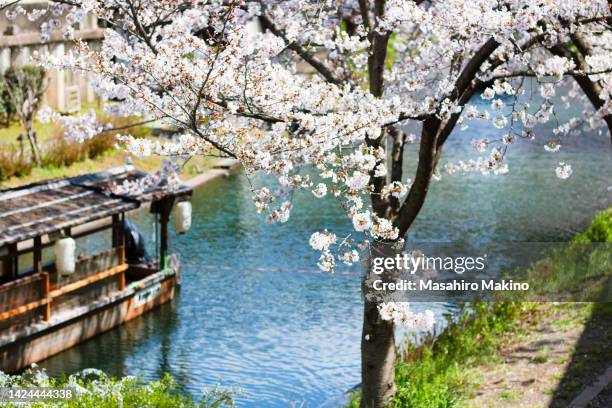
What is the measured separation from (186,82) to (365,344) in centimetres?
367

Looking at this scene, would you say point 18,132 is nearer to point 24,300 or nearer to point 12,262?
point 12,262

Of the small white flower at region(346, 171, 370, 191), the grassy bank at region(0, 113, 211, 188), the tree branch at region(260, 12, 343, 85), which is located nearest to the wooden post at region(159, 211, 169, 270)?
the grassy bank at region(0, 113, 211, 188)

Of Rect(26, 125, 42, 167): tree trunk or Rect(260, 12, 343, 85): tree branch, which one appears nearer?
Rect(260, 12, 343, 85): tree branch

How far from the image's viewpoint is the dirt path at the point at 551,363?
1149 cm

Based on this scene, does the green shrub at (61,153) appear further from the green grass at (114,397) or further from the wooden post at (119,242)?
the green grass at (114,397)

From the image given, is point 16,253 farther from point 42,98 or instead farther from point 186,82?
point 42,98

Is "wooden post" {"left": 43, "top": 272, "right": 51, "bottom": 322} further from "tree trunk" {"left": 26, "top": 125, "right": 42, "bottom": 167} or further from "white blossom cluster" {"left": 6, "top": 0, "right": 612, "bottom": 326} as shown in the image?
"tree trunk" {"left": 26, "top": 125, "right": 42, "bottom": 167}

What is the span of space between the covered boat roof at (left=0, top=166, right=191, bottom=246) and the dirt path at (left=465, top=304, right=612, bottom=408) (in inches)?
272

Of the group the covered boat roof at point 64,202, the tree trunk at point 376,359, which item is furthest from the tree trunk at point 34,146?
the tree trunk at point 376,359

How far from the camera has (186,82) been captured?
8.93 metres

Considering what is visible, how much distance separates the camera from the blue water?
1545 centimetres

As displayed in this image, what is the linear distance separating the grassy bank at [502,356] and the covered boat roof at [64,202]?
225 inches

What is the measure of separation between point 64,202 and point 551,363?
8461 millimetres

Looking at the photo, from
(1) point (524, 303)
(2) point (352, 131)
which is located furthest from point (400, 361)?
(2) point (352, 131)
